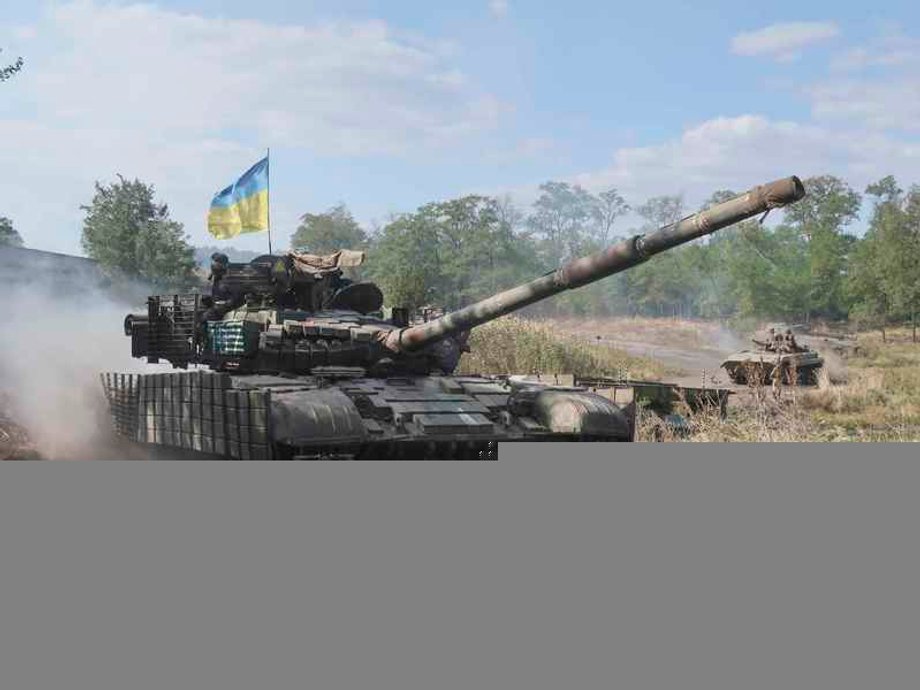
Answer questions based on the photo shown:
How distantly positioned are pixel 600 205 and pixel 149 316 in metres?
8.80

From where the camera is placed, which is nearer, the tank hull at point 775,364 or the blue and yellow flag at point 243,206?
the blue and yellow flag at point 243,206

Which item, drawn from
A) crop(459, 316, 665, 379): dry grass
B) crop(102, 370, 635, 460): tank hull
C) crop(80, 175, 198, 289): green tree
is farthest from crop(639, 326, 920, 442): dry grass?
crop(80, 175, 198, 289): green tree

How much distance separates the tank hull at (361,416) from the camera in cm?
952

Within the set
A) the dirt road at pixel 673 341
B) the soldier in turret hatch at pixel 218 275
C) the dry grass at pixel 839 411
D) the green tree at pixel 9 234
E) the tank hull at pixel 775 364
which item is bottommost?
the dry grass at pixel 839 411

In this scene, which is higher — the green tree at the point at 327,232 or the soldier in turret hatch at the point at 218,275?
the green tree at the point at 327,232

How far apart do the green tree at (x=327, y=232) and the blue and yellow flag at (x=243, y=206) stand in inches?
242

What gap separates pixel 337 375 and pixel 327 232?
1074 cm

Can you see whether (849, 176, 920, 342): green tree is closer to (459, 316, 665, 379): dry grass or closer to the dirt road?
the dirt road

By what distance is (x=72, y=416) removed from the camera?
1586 cm

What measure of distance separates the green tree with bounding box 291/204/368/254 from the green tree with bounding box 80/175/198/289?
279 cm

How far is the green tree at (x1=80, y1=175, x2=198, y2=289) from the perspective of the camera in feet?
72.2

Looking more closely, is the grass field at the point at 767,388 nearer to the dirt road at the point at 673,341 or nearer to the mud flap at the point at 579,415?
the dirt road at the point at 673,341

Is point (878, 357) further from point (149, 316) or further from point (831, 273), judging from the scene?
point (149, 316)

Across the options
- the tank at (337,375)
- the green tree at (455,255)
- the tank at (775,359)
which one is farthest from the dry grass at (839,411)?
the green tree at (455,255)
